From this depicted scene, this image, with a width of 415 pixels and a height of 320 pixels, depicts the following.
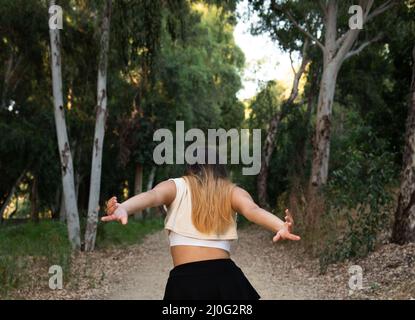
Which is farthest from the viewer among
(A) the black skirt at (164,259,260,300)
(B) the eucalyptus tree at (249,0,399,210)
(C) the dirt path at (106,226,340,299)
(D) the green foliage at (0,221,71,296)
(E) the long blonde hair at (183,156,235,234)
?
(B) the eucalyptus tree at (249,0,399,210)

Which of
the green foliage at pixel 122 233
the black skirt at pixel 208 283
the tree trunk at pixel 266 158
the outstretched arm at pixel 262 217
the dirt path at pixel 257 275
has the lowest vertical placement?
the dirt path at pixel 257 275

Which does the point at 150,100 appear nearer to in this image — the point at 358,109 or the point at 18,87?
the point at 18,87

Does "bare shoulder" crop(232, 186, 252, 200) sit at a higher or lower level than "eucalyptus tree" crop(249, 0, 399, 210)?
lower

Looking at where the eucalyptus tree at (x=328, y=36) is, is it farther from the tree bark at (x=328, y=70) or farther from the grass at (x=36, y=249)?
the grass at (x=36, y=249)

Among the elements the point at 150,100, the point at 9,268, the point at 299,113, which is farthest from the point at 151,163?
the point at 9,268

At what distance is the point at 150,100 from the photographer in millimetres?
28875

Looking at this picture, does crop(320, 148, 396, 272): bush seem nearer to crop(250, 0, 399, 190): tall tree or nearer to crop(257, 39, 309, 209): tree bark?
crop(250, 0, 399, 190): tall tree

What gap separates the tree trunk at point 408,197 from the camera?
432 inches

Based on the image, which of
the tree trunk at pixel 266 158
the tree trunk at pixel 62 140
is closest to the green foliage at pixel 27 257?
the tree trunk at pixel 62 140

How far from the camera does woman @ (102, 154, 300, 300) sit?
3.31m

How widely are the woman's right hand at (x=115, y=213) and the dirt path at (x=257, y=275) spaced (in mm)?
6350

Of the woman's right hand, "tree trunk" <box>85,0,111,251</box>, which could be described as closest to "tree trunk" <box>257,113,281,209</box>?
"tree trunk" <box>85,0,111,251</box>

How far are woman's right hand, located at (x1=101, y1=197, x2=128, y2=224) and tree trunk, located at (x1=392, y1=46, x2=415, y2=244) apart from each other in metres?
8.87

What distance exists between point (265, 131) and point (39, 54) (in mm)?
10788
